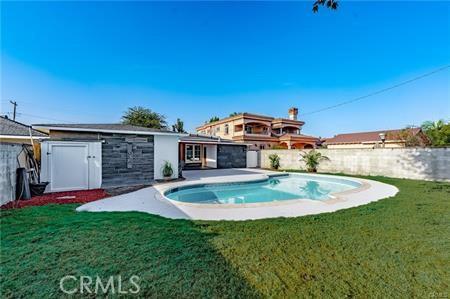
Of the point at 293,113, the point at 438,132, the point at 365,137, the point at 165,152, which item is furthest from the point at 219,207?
the point at 293,113

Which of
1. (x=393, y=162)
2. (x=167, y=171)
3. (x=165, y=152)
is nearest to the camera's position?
(x=167, y=171)

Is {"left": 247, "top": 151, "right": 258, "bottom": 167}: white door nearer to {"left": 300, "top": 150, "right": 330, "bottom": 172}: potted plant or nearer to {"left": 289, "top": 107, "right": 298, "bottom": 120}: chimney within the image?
{"left": 300, "top": 150, "right": 330, "bottom": 172}: potted plant

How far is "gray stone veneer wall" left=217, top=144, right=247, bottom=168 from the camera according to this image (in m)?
19.6

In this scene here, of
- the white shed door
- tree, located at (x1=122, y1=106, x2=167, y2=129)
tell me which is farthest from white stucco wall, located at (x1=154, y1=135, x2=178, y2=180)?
tree, located at (x1=122, y1=106, x2=167, y2=129)

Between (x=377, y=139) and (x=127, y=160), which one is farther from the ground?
(x=377, y=139)

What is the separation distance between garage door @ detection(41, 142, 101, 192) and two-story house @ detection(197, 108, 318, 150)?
2074 centimetres

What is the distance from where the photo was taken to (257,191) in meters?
10.5

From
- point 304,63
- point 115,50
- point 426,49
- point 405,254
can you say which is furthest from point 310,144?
point 405,254

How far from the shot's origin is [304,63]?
17.2 m

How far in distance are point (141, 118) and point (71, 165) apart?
80.0ft

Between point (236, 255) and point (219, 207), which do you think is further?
point (219, 207)

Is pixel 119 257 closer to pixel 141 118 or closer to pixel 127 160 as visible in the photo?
pixel 127 160

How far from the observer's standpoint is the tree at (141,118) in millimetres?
31484
